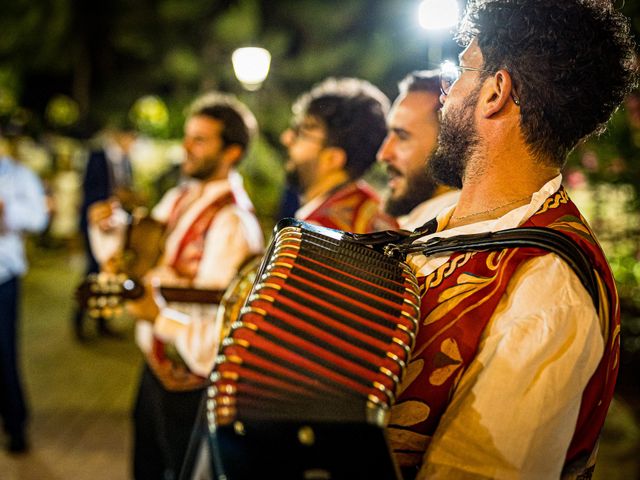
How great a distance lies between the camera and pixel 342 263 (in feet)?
4.58

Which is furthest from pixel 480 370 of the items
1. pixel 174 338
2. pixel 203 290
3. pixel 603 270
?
pixel 174 338

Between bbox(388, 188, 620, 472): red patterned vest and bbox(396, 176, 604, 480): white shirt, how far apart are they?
0.04 meters

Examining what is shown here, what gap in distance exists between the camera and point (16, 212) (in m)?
4.39

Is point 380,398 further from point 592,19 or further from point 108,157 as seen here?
point 108,157

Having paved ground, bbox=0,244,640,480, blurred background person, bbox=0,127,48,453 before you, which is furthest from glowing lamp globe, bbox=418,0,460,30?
paved ground, bbox=0,244,640,480

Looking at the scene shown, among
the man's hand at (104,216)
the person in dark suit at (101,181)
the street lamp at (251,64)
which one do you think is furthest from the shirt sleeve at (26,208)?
the street lamp at (251,64)

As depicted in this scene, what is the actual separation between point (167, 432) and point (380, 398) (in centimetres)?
202

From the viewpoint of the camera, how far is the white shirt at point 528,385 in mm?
1216

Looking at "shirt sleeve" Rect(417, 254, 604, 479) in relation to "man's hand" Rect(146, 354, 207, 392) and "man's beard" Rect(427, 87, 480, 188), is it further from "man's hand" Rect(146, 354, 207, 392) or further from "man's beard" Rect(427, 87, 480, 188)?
"man's hand" Rect(146, 354, 207, 392)

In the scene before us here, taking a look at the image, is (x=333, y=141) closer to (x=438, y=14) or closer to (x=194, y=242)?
(x=194, y=242)

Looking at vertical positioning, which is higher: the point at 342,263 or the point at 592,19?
the point at 592,19

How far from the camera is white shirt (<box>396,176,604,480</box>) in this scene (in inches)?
47.9

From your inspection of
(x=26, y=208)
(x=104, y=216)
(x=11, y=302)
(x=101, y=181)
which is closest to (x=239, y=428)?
(x=104, y=216)

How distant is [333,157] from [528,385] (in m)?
1.96
